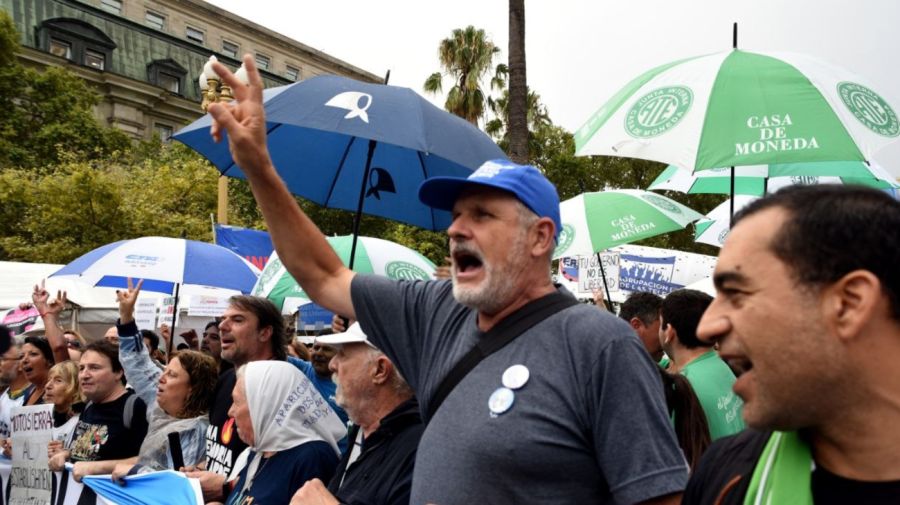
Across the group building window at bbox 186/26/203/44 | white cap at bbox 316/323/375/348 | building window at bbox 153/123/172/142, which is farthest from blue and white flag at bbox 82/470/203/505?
building window at bbox 186/26/203/44

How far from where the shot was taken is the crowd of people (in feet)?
4.22

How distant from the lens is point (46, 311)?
6539 mm

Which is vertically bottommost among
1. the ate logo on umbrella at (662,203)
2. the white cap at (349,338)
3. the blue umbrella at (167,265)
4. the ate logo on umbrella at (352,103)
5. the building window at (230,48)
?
the white cap at (349,338)

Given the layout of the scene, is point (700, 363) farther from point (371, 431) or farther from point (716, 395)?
point (371, 431)

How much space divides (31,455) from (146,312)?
5566mm

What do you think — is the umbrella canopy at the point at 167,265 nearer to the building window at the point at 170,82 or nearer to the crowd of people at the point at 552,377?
the crowd of people at the point at 552,377

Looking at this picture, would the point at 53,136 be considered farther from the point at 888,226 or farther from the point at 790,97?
the point at 888,226

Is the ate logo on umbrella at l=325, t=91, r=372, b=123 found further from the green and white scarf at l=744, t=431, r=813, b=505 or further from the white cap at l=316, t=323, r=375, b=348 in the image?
the green and white scarf at l=744, t=431, r=813, b=505

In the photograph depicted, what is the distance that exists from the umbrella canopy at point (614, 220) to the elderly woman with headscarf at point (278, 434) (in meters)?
3.80

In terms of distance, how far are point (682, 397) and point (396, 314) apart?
1627 millimetres

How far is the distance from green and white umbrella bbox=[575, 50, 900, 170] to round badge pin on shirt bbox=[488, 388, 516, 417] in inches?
86.7

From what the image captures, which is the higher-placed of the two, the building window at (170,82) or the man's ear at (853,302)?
the building window at (170,82)

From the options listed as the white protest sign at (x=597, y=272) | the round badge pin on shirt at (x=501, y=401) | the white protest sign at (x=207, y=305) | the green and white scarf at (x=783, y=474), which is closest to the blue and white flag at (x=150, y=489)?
the round badge pin on shirt at (x=501, y=401)

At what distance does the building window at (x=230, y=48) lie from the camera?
180 ft
